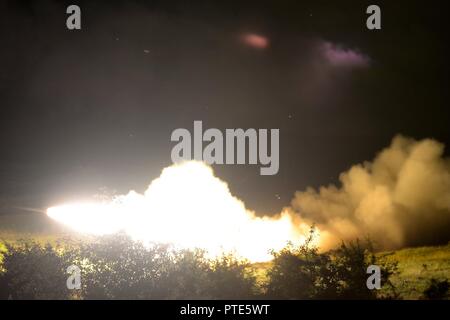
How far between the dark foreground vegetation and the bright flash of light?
1.16 metres

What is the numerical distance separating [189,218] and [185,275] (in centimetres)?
917

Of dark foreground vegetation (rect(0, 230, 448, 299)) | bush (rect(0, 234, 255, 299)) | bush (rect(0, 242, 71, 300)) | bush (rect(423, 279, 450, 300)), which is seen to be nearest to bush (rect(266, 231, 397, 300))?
dark foreground vegetation (rect(0, 230, 448, 299))

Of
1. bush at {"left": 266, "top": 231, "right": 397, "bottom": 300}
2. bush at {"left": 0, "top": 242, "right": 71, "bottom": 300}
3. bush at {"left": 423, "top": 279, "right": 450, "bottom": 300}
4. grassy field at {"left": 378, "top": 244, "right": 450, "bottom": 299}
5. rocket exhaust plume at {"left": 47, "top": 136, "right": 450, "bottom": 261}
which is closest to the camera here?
bush at {"left": 423, "top": 279, "right": 450, "bottom": 300}

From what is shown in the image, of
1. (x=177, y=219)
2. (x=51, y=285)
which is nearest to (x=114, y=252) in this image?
(x=51, y=285)

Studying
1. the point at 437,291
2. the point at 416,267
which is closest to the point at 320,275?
the point at 437,291

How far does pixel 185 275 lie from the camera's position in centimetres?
1952

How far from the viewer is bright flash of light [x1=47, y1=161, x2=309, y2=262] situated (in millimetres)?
21766

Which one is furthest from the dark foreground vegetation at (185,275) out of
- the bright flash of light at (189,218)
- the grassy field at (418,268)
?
the bright flash of light at (189,218)

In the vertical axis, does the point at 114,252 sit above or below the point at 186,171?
below

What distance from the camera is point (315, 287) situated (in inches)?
754

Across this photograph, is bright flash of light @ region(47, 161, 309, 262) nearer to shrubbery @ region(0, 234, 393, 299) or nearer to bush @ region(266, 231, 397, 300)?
shrubbery @ region(0, 234, 393, 299)

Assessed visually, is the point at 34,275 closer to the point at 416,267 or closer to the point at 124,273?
the point at 124,273
